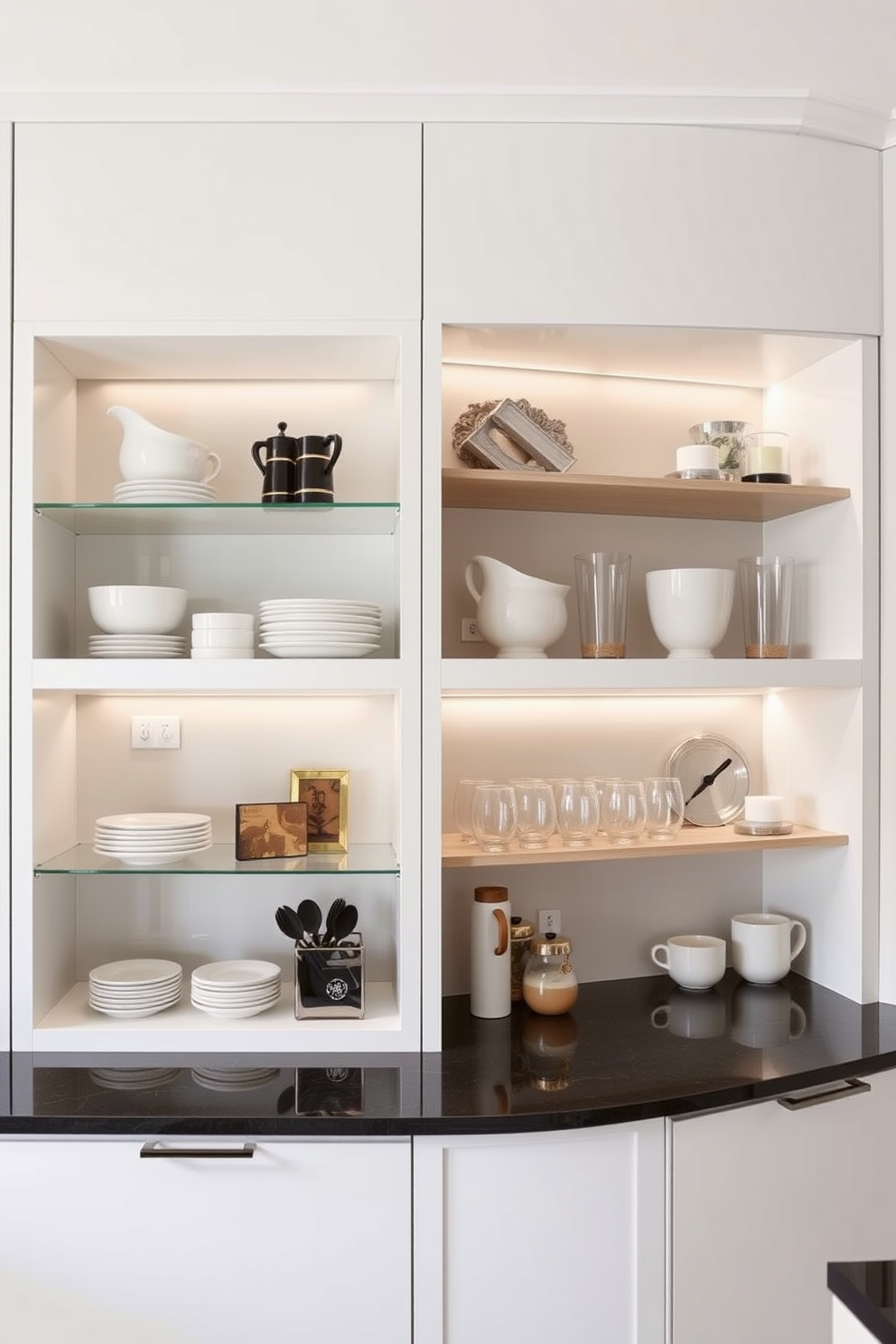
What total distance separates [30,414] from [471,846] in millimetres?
1310

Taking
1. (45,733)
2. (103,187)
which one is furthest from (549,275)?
(45,733)

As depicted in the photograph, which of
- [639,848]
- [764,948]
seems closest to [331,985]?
[639,848]

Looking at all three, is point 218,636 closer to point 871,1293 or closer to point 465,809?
point 465,809

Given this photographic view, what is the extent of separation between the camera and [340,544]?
2.38 m

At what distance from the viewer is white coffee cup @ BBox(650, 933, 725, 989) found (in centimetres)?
238

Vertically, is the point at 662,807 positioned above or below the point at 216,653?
below

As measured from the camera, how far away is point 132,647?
82.0 inches

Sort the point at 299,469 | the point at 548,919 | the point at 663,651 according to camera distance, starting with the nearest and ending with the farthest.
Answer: the point at 299,469 → the point at 548,919 → the point at 663,651

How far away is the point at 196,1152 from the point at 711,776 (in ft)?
5.01

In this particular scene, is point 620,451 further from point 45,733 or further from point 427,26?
point 45,733

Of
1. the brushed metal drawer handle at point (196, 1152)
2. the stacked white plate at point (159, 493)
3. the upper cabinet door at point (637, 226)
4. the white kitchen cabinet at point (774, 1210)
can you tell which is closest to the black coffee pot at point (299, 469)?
the stacked white plate at point (159, 493)

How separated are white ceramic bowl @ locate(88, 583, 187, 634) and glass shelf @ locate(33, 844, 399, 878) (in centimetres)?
50

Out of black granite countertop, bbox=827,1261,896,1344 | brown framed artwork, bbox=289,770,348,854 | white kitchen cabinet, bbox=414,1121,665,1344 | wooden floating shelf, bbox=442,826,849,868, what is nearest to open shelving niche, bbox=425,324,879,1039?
wooden floating shelf, bbox=442,826,849,868

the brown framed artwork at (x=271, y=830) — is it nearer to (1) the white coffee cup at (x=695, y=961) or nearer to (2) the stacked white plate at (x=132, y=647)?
(2) the stacked white plate at (x=132, y=647)
